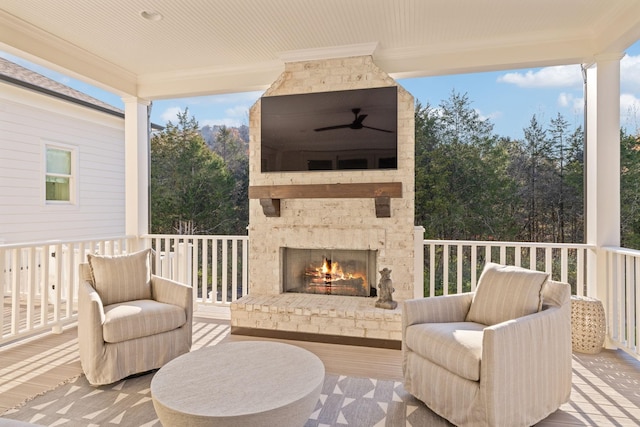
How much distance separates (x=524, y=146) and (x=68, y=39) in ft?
19.8

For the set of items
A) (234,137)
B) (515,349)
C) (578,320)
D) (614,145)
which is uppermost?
(234,137)

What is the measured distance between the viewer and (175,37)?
3736 millimetres

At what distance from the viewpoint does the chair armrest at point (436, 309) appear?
2541 millimetres

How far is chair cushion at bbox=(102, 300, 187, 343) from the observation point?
2.68 m

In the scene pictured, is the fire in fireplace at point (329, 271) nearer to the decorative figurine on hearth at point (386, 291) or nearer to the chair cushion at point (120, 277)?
the decorative figurine on hearth at point (386, 291)

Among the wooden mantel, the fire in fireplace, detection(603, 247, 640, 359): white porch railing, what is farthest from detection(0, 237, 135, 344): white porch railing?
detection(603, 247, 640, 359): white porch railing

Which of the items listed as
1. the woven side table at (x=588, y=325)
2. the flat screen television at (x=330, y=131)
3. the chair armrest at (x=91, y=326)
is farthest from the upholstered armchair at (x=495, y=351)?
the chair armrest at (x=91, y=326)

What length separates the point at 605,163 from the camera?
11.8ft

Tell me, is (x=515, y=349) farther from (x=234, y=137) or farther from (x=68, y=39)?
(x=234, y=137)

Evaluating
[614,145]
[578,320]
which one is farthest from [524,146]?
[578,320]

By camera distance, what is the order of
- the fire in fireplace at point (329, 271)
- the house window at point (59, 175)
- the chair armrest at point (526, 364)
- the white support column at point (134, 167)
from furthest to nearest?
the house window at point (59, 175), the white support column at point (134, 167), the fire in fireplace at point (329, 271), the chair armrest at point (526, 364)

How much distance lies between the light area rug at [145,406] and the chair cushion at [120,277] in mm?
651

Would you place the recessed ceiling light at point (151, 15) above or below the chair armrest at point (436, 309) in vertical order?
above

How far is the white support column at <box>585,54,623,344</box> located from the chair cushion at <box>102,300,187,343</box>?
3.76 m
